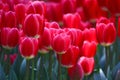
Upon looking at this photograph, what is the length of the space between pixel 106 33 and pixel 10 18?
1.20 ft

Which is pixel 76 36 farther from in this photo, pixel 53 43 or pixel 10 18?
pixel 10 18

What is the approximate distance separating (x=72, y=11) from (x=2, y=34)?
58 centimetres

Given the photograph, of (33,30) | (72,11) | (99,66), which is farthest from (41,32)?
(72,11)

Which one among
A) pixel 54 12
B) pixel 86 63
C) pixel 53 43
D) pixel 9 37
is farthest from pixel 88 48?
pixel 54 12

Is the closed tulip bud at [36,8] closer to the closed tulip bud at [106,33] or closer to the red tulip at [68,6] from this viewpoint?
the closed tulip bud at [106,33]

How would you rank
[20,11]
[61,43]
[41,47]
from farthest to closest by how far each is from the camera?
[20,11] → [41,47] → [61,43]

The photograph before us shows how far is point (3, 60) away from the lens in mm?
1629

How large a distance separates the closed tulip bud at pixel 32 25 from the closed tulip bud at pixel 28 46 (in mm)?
26

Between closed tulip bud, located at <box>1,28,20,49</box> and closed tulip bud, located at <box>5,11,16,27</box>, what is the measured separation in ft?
0.13

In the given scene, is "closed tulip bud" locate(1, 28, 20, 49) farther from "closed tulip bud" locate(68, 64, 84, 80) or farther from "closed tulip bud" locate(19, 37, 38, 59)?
"closed tulip bud" locate(68, 64, 84, 80)

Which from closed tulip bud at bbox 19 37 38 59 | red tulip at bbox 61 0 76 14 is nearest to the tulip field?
closed tulip bud at bbox 19 37 38 59

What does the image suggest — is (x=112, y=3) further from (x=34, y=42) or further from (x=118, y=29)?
(x=34, y=42)

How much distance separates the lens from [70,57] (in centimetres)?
133

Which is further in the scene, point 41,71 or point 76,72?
point 41,71
